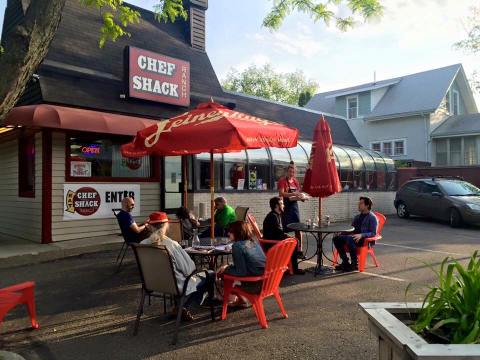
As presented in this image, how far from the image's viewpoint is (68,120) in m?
8.24

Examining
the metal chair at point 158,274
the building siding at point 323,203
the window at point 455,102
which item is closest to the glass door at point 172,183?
the building siding at point 323,203

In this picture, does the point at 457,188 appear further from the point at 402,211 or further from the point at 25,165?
the point at 25,165

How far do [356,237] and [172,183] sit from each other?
6005 mm

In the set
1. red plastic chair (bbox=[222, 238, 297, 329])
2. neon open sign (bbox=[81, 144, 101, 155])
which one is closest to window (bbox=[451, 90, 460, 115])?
neon open sign (bbox=[81, 144, 101, 155])

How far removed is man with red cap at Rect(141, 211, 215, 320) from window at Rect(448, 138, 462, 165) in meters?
23.2

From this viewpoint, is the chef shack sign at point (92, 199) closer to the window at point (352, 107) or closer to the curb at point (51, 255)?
the curb at point (51, 255)

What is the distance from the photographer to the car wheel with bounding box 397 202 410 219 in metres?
15.7

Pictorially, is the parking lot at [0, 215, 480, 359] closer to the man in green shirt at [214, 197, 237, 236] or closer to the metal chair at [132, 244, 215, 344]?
the metal chair at [132, 244, 215, 344]

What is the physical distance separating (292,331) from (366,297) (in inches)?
66.6

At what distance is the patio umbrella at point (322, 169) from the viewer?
22.5 feet

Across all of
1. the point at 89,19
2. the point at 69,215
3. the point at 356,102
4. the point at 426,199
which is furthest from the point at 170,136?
the point at 356,102

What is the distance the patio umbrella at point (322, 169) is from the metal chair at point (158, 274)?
3300mm

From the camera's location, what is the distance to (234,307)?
16.9 ft

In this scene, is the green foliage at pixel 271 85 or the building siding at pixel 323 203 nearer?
the building siding at pixel 323 203
